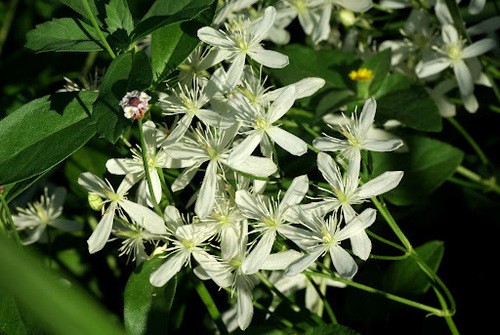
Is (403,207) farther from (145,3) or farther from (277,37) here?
(145,3)

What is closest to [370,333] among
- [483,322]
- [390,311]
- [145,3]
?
[390,311]

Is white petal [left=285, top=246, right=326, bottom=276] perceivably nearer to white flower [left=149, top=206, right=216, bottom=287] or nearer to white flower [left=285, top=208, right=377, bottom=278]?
white flower [left=285, top=208, right=377, bottom=278]

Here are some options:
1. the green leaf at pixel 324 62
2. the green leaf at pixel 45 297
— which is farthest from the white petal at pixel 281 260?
the green leaf at pixel 45 297

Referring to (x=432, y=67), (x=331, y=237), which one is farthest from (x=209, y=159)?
(x=432, y=67)

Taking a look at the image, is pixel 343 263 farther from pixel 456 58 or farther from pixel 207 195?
pixel 456 58

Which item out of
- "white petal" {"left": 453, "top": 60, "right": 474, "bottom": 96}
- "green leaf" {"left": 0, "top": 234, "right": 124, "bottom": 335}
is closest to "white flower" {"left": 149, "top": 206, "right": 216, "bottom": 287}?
"white petal" {"left": 453, "top": 60, "right": 474, "bottom": 96}

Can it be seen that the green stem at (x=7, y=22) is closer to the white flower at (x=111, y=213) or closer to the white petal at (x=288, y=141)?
the white flower at (x=111, y=213)
